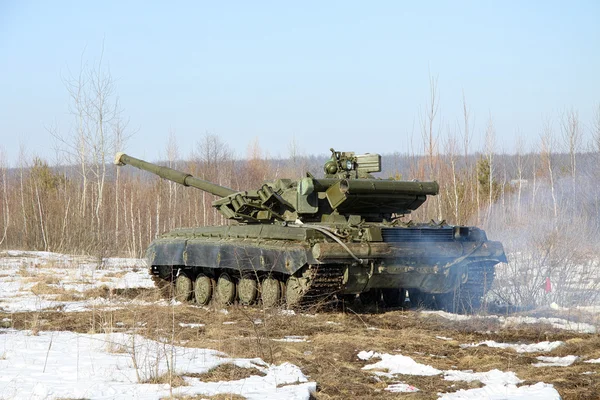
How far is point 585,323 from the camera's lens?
11.8 m

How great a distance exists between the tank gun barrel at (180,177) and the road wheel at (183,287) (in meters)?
1.88

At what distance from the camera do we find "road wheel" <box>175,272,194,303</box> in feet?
56.4

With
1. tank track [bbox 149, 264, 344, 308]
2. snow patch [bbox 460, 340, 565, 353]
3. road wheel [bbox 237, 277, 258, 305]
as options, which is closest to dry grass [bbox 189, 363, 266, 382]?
snow patch [bbox 460, 340, 565, 353]

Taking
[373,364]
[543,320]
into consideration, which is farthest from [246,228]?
[373,364]

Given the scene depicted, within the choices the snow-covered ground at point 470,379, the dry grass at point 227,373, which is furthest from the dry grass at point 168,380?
the snow-covered ground at point 470,379

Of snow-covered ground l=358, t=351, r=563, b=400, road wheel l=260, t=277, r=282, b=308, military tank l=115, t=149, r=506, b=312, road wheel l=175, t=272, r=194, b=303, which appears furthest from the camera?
road wheel l=175, t=272, r=194, b=303

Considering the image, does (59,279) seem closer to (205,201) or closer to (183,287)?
(183,287)

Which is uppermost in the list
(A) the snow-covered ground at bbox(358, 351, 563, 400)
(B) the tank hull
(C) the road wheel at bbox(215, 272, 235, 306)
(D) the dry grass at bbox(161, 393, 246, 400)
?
(B) the tank hull

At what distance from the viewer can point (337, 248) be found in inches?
492

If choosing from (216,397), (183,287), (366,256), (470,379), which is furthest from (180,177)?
(216,397)

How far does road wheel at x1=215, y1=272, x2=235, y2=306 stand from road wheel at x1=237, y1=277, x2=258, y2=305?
30 centimetres

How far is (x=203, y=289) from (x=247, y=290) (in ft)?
5.65

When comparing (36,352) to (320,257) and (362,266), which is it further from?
(362,266)

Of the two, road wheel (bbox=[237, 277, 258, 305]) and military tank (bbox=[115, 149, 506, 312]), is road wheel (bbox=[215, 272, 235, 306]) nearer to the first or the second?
military tank (bbox=[115, 149, 506, 312])
